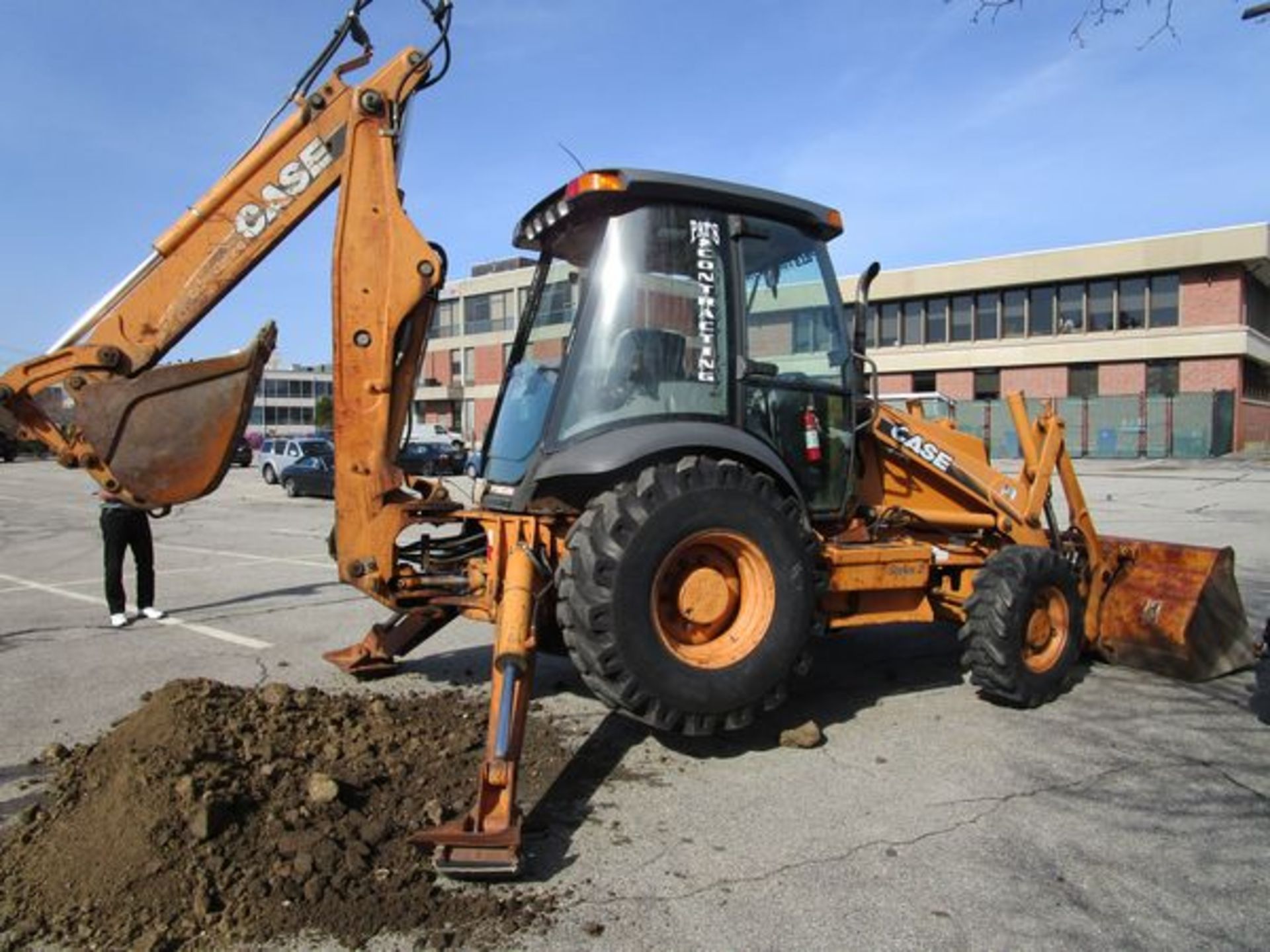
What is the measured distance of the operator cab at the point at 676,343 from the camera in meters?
4.93

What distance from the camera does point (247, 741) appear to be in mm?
4430

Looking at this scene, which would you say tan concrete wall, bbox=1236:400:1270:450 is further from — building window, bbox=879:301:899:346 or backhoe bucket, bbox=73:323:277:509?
backhoe bucket, bbox=73:323:277:509

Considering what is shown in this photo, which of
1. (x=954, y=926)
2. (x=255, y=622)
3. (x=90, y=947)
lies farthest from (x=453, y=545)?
(x=255, y=622)

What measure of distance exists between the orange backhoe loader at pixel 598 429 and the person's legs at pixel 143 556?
4.36m

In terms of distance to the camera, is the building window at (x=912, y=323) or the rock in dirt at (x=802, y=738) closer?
the rock in dirt at (x=802, y=738)

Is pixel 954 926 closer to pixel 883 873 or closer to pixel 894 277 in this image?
pixel 883 873

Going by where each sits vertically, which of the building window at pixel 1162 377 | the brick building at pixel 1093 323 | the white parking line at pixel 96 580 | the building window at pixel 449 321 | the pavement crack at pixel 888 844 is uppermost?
the building window at pixel 449 321

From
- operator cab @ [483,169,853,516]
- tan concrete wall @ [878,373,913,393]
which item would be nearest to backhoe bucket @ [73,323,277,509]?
operator cab @ [483,169,853,516]

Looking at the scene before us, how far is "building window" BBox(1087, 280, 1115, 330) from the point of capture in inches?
1656

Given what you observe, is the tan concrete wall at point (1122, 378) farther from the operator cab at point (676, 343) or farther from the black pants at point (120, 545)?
the black pants at point (120, 545)

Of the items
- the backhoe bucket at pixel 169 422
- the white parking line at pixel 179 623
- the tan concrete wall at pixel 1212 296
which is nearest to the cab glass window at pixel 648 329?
the backhoe bucket at pixel 169 422

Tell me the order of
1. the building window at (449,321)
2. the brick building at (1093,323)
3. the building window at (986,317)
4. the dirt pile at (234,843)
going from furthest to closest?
the building window at (449,321) < the building window at (986,317) < the brick building at (1093,323) < the dirt pile at (234,843)

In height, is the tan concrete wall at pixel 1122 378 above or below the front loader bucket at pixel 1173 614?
above

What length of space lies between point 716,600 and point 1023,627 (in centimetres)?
204
